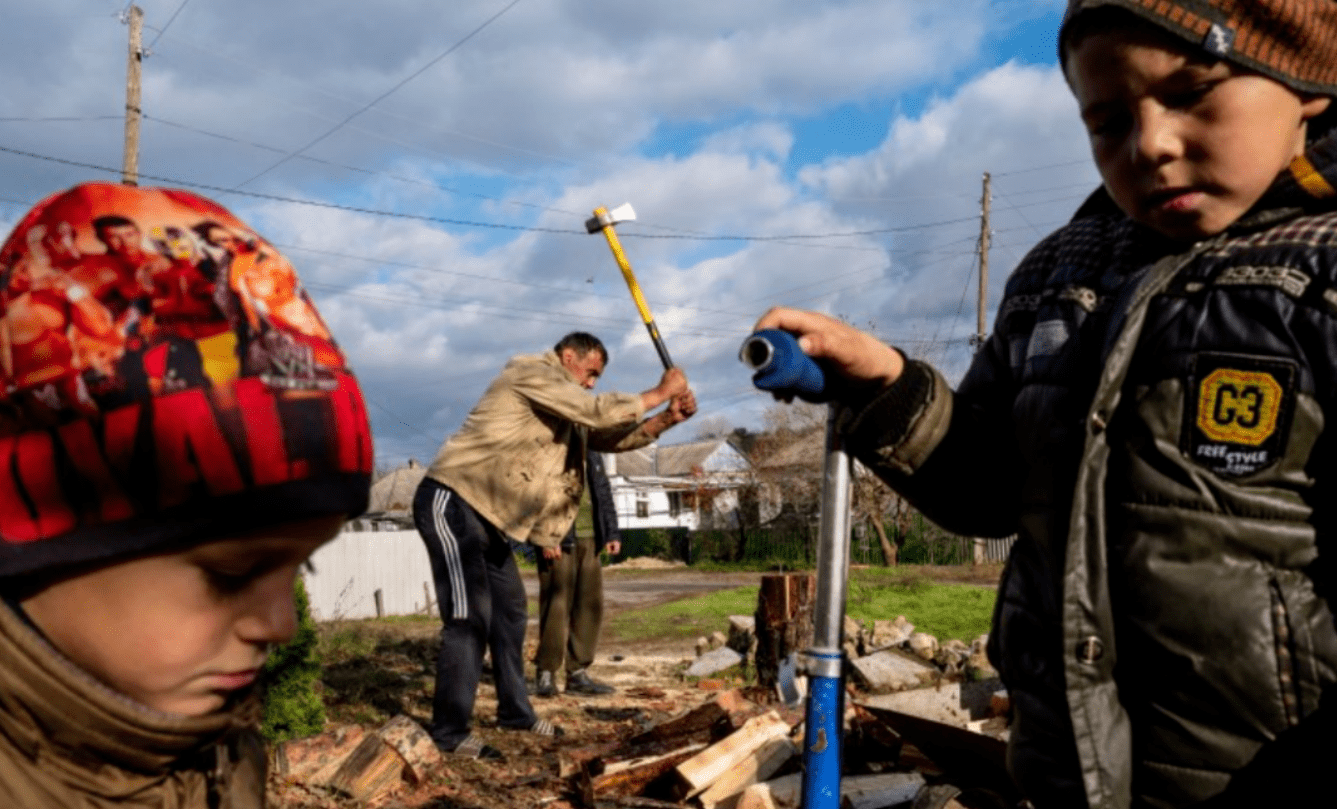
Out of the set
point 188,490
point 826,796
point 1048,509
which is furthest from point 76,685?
point 1048,509

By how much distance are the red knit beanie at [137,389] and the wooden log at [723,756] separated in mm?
4280

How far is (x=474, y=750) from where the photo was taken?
21.0 feet

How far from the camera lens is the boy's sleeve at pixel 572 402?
7074 millimetres

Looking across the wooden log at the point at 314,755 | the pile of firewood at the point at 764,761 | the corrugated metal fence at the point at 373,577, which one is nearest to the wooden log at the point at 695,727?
the pile of firewood at the point at 764,761

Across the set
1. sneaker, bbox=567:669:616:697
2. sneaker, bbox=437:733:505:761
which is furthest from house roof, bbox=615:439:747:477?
sneaker, bbox=437:733:505:761

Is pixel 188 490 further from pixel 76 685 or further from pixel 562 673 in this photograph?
pixel 562 673

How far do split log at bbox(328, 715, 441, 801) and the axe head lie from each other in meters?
3.62

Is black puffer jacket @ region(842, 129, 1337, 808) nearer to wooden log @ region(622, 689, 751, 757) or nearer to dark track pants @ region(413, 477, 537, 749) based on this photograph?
wooden log @ region(622, 689, 751, 757)

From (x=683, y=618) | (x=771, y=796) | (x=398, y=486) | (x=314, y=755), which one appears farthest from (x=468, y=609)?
(x=398, y=486)

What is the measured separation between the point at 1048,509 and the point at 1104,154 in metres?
0.54

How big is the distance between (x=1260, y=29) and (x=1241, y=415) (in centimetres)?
55

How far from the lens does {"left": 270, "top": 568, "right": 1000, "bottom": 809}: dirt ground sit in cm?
570

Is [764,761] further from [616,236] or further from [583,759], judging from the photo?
[616,236]

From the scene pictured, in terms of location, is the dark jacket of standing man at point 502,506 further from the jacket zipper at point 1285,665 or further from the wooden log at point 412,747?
the jacket zipper at point 1285,665
